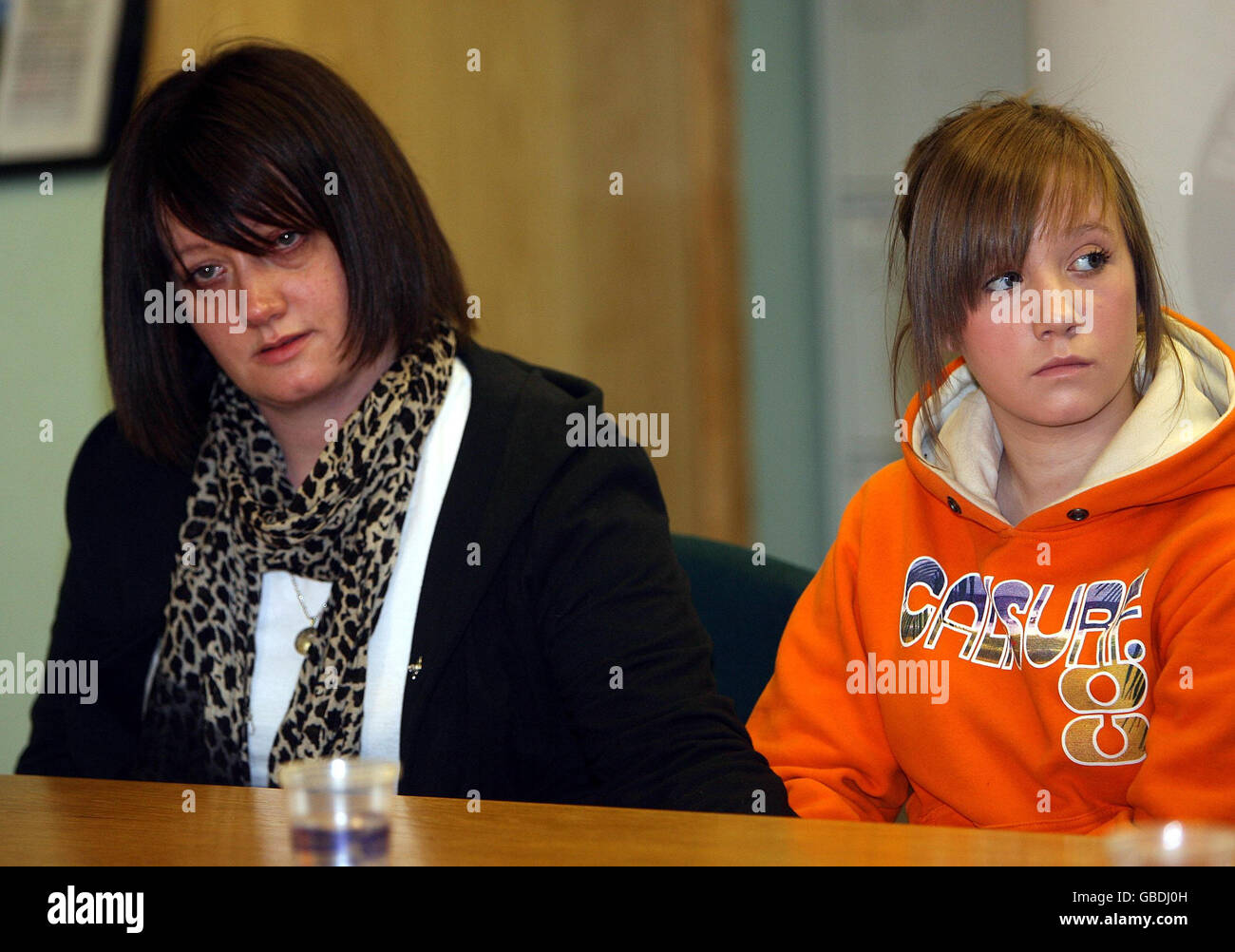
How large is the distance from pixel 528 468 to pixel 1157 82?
0.87 m

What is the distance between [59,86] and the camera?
209cm

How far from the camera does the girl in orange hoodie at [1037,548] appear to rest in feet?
3.57

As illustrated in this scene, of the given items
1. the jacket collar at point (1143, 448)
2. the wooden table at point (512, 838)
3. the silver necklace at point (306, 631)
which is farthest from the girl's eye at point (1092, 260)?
the silver necklace at point (306, 631)

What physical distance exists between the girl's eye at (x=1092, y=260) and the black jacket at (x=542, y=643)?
0.49m

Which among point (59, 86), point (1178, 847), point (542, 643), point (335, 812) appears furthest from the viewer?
point (59, 86)

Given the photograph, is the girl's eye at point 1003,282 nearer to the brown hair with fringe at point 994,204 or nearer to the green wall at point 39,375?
the brown hair with fringe at point 994,204

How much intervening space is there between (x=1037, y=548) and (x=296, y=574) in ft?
2.62

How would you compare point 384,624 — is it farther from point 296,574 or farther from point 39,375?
point 39,375

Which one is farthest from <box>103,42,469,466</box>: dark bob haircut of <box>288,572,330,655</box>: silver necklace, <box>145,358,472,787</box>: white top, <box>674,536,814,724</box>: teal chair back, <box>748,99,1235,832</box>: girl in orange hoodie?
<box>748,99,1235,832</box>: girl in orange hoodie

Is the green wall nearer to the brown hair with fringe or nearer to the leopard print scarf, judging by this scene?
the leopard print scarf

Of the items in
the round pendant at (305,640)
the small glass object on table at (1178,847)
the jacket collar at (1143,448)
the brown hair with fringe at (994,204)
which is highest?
the brown hair with fringe at (994,204)

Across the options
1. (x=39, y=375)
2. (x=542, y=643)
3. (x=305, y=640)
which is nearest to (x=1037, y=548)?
(x=542, y=643)

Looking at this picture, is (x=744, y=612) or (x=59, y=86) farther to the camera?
(x=59, y=86)
